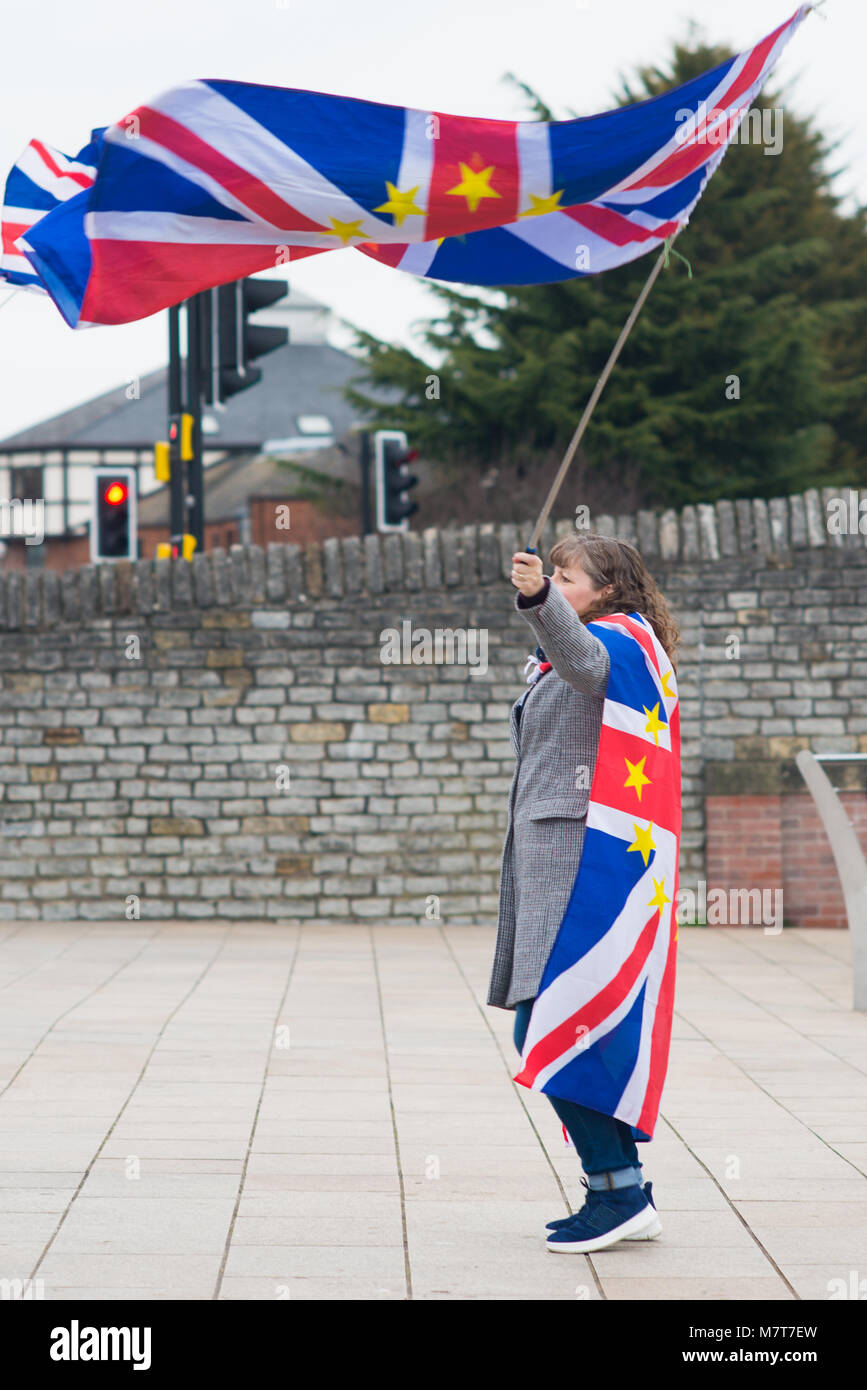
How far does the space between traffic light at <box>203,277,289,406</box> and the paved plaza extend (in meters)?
4.15

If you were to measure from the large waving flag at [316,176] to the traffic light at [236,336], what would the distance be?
548 centimetres

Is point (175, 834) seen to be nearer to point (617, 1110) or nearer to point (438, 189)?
point (438, 189)

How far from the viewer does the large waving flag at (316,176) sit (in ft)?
17.6

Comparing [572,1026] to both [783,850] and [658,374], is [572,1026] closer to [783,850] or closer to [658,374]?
[783,850]

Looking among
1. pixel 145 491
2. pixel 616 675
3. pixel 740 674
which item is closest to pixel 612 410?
pixel 740 674

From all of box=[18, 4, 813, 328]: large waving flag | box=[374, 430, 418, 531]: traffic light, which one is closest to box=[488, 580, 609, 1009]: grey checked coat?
box=[18, 4, 813, 328]: large waving flag

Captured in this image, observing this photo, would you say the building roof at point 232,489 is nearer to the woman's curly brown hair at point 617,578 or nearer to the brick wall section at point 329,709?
the brick wall section at point 329,709

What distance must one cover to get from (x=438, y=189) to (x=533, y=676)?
197cm

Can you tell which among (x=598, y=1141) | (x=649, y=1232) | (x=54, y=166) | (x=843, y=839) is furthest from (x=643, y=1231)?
(x=54, y=166)

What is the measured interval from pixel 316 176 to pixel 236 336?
590 centimetres

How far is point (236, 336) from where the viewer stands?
1120 cm

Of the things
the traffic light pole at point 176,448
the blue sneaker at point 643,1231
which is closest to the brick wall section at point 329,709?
the traffic light pole at point 176,448

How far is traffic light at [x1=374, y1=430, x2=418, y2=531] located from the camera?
537 inches

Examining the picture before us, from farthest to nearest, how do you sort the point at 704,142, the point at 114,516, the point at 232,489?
the point at 232,489 → the point at 114,516 → the point at 704,142
